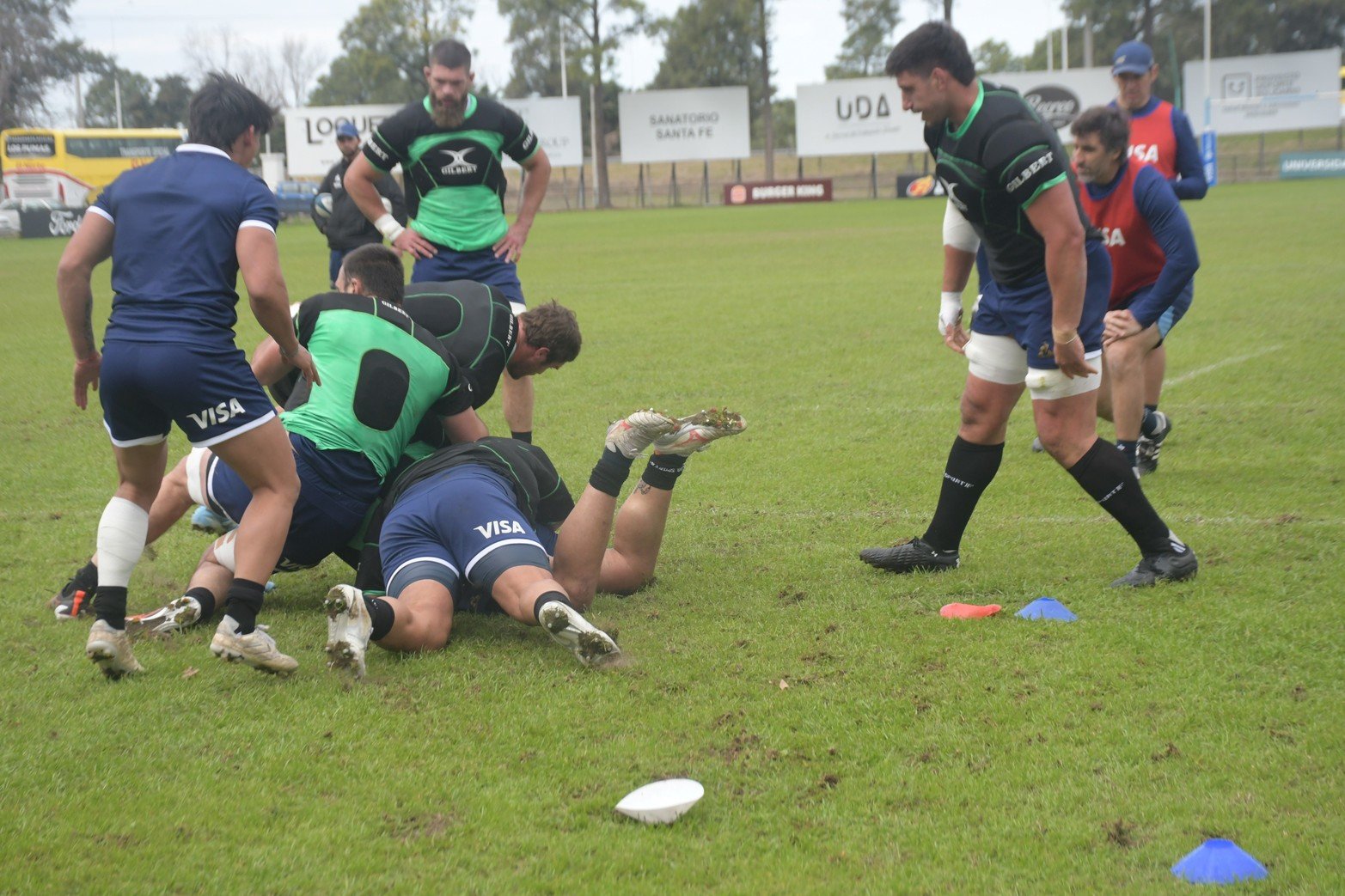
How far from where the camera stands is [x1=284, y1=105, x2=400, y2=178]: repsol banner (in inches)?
2064

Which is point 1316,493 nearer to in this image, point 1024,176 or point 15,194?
point 1024,176

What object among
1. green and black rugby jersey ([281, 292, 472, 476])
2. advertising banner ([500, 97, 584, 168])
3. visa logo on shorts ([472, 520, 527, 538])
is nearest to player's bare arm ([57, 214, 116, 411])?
green and black rugby jersey ([281, 292, 472, 476])

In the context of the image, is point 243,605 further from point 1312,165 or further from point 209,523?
point 1312,165

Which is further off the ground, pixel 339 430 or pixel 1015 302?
pixel 1015 302

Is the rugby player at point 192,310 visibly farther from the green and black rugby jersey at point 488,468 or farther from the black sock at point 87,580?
the black sock at point 87,580

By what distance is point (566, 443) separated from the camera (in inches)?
310

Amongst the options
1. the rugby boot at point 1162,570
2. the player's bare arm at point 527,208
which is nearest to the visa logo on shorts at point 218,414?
the rugby boot at point 1162,570

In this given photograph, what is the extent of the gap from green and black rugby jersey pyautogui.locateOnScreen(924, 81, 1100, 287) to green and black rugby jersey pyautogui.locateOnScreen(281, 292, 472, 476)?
214 centimetres

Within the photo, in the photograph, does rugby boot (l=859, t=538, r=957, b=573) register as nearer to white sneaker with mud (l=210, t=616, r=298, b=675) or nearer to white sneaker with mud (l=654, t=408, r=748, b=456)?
white sneaker with mud (l=654, t=408, r=748, b=456)

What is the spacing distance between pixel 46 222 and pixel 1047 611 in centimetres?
3768

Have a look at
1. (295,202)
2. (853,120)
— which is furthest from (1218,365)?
(853,120)

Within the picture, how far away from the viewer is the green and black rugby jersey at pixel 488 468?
15.3ft

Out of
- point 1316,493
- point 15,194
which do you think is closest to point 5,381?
point 1316,493

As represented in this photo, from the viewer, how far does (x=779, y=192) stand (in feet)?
155
